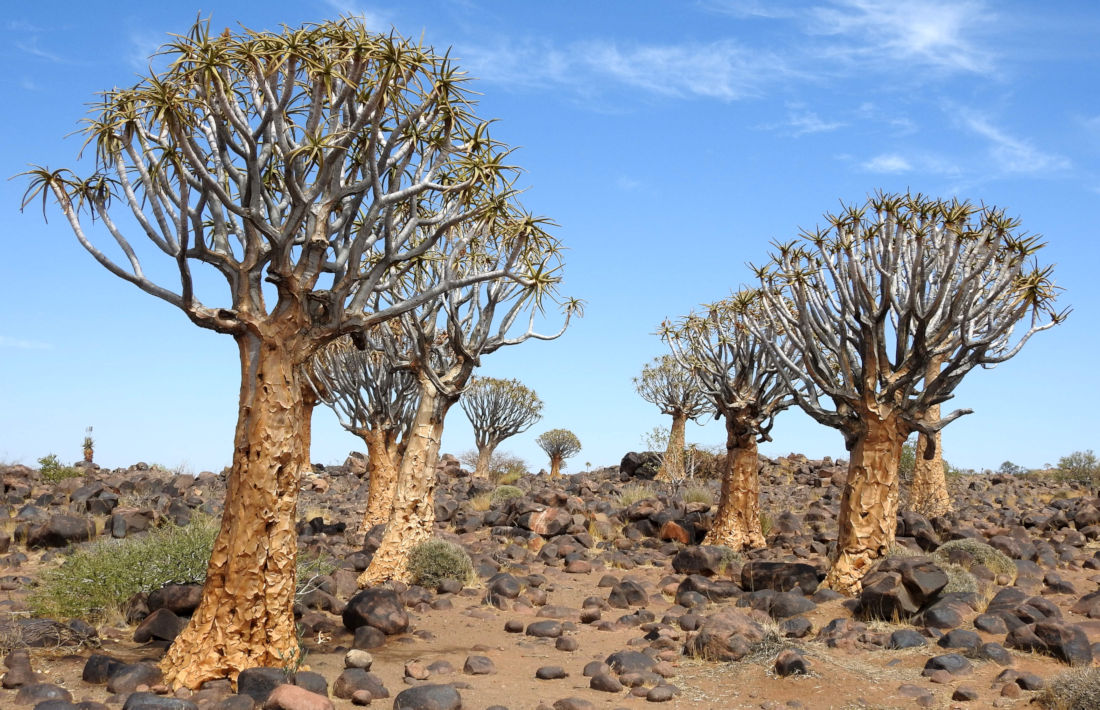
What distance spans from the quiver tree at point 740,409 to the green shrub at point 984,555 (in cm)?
348

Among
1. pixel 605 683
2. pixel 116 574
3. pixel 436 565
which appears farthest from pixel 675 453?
pixel 605 683

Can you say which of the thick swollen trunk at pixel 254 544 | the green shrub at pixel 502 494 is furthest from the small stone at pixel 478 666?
the green shrub at pixel 502 494

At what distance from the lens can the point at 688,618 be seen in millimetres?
10227

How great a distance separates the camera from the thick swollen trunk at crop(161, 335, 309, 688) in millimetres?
7520

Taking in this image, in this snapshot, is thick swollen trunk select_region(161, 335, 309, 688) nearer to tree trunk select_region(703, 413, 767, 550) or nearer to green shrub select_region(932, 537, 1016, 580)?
green shrub select_region(932, 537, 1016, 580)

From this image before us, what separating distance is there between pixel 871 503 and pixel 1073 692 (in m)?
5.11

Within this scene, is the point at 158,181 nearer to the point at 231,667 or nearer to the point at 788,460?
the point at 231,667

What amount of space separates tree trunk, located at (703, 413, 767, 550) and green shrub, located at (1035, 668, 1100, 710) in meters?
8.53

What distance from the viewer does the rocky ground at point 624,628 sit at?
24.6ft

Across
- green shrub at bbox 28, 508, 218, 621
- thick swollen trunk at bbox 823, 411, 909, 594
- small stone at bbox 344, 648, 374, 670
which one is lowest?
small stone at bbox 344, 648, 374, 670

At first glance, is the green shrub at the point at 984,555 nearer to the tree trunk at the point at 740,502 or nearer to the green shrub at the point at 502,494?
the tree trunk at the point at 740,502

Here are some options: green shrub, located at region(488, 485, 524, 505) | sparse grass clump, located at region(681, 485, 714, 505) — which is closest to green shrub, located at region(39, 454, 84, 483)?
green shrub, located at region(488, 485, 524, 505)

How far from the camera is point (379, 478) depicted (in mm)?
18906

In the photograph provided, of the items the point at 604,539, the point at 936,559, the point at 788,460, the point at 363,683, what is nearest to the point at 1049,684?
the point at 936,559
